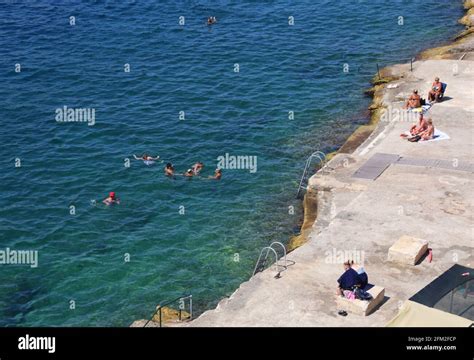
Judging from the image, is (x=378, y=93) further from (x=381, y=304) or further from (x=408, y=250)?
(x=381, y=304)

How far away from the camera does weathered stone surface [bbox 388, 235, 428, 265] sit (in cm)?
2809

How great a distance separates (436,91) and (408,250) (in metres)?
16.7

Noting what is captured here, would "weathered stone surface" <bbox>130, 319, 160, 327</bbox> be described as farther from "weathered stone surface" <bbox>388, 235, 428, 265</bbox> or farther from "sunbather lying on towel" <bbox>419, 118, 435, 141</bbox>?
"sunbather lying on towel" <bbox>419, 118, 435, 141</bbox>

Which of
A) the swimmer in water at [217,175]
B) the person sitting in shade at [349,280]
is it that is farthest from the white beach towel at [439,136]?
the person sitting in shade at [349,280]

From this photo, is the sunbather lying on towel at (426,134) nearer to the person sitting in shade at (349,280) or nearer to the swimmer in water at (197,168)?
the swimmer in water at (197,168)

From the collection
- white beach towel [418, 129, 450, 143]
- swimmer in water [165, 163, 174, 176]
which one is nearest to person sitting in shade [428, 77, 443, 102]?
white beach towel [418, 129, 450, 143]

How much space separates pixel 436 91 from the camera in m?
42.8

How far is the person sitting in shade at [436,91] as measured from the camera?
42.6 metres

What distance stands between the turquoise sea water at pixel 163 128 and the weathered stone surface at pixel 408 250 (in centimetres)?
763

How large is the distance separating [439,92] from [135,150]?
16.2 meters

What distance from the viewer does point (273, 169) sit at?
140 feet

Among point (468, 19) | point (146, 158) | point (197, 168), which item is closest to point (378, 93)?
point (197, 168)

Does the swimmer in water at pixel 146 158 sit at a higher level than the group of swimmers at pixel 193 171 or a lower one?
higher

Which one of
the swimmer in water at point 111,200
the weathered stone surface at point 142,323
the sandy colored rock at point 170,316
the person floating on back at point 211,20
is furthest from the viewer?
the person floating on back at point 211,20
